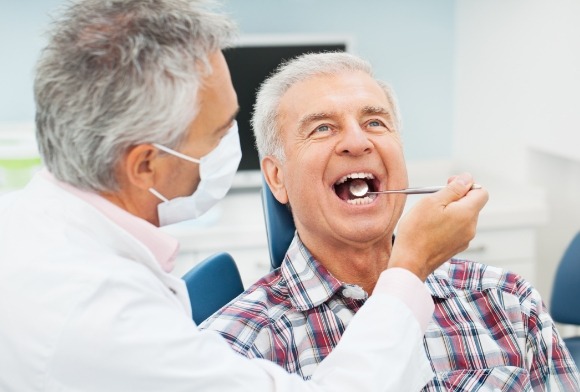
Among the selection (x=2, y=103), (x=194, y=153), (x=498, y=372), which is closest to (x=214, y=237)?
(x=2, y=103)

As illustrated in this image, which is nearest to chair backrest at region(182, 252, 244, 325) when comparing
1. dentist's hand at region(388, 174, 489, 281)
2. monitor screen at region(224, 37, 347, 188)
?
dentist's hand at region(388, 174, 489, 281)

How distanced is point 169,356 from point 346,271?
698 mm

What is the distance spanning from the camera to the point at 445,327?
1451mm

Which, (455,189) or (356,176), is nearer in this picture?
(455,189)

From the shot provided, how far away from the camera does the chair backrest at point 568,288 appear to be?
214 cm

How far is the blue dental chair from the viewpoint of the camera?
2141 mm

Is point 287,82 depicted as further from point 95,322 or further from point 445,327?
point 95,322

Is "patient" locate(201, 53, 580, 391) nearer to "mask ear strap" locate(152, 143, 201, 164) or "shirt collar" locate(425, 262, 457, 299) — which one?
"shirt collar" locate(425, 262, 457, 299)

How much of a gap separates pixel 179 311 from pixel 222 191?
0.86ft

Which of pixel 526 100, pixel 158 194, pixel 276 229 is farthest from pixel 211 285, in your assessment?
pixel 526 100

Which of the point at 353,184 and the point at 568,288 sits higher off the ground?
the point at 353,184

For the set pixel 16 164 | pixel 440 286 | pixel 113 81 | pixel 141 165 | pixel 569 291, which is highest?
pixel 113 81

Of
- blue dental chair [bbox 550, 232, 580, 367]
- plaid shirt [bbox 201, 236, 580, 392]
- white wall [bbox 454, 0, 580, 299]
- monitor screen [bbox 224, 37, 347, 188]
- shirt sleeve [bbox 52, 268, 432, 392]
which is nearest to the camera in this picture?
shirt sleeve [bbox 52, 268, 432, 392]

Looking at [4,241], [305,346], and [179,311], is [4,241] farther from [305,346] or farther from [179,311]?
[305,346]
